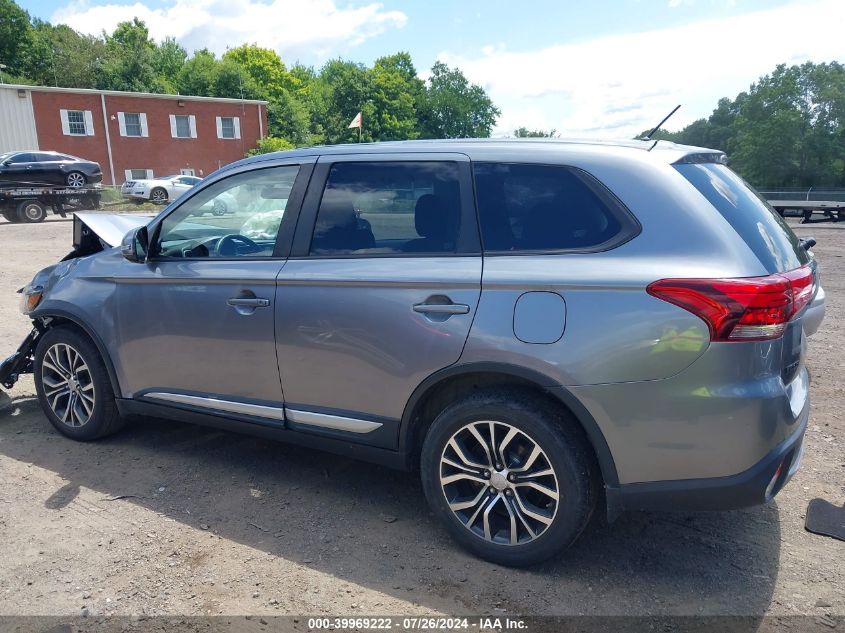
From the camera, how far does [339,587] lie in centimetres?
291

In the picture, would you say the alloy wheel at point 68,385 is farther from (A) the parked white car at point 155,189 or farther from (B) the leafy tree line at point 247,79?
(B) the leafy tree line at point 247,79

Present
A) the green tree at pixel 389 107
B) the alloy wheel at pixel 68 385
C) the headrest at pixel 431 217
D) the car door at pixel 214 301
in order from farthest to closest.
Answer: the green tree at pixel 389 107, the alloy wheel at pixel 68 385, the car door at pixel 214 301, the headrest at pixel 431 217

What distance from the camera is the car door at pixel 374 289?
303 centimetres

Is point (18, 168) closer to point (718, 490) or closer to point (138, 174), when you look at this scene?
point (138, 174)

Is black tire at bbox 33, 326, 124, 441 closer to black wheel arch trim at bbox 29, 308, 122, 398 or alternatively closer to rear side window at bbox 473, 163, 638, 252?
black wheel arch trim at bbox 29, 308, 122, 398

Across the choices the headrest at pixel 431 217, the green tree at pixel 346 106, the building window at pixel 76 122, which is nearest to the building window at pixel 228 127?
the building window at pixel 76 122

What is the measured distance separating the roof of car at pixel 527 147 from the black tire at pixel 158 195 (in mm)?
28211

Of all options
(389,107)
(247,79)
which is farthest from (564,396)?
(389,107)

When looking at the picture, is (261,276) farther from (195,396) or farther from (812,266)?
(812,266)

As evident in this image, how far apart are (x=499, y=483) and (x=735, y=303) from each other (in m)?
1.25

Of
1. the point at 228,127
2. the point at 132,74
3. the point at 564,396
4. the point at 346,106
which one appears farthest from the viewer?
the point at 346,106

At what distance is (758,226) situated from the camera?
A: 2832mm

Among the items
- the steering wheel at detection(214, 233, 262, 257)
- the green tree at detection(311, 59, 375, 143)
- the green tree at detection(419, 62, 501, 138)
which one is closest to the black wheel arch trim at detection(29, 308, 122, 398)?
the steering wheel at detection(214, 233, 262, 257)

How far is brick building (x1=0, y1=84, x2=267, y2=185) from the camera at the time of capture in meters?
36.5
